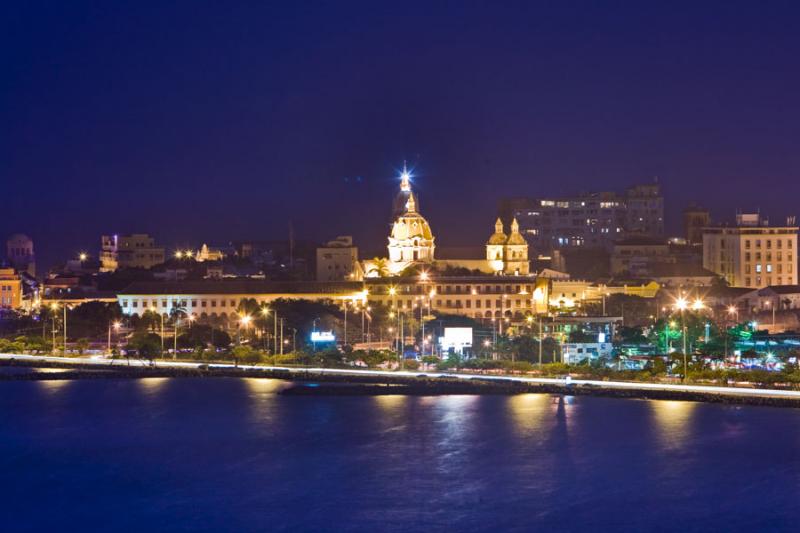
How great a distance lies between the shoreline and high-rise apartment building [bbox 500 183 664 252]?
24.8 meters

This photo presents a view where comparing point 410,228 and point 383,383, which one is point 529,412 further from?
point 410,228

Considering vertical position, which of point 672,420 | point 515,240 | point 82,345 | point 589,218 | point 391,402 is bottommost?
point 672,420

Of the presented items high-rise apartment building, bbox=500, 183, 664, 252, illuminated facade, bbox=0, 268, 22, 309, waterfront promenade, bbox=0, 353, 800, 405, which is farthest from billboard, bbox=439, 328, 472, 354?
high-rise apartment building, bbox=500, 183, 664, 252

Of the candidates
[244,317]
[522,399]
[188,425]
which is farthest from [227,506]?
[244,317]

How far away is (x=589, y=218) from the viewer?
51.5 metres

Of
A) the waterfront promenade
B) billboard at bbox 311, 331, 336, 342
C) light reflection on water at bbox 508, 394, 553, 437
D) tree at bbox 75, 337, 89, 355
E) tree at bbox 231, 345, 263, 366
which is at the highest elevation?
billboard at bbox 311, 331, 336, 342

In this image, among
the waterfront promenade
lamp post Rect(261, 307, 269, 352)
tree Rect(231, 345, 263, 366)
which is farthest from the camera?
lamp post Rect(261, 307, 269, 352)

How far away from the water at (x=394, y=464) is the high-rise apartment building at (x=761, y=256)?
2073cm

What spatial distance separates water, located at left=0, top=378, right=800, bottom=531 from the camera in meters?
15.9

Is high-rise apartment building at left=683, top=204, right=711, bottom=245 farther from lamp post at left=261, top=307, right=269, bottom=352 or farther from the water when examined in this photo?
the water

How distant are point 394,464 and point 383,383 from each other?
7329 millimetres

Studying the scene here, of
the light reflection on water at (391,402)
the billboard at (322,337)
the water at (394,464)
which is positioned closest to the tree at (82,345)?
the billboard at (322,337)

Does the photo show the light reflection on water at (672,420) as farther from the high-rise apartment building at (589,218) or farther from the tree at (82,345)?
the high-rise apartment building at (589,218)

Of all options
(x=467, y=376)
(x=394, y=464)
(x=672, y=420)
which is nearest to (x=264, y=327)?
(x=467, y=376)
